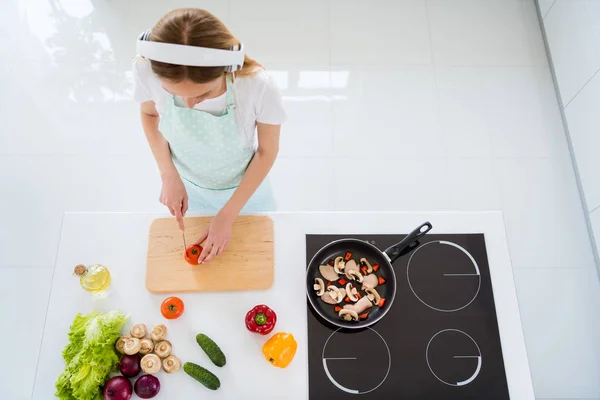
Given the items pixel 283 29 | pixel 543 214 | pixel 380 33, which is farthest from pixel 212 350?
pixel 380 33

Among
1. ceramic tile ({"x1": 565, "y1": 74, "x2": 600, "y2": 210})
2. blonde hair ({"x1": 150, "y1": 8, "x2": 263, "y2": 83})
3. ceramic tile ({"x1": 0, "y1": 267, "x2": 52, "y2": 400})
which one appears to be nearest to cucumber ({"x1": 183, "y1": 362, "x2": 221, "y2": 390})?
blonde hair ({"x1": 150, "y1": 8, "x2": 263, "y2": 83})

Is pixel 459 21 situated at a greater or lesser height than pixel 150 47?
greater

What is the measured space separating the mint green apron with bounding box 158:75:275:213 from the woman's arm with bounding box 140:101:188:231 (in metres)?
0.04

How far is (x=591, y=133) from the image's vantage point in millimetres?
1991

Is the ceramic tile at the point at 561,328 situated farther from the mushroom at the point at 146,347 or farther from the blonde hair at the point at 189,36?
the blonde hair at the point at 189,36

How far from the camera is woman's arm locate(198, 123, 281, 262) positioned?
113 centimetres

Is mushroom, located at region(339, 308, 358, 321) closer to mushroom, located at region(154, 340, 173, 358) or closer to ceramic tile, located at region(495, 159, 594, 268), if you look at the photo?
mushroom, located at region(154, 340, 173, 358)

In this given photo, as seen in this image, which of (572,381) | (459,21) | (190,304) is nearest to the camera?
(190,304)

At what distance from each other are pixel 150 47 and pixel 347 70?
1.60 meters

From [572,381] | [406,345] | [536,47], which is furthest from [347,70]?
[572,381]

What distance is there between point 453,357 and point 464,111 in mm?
1464

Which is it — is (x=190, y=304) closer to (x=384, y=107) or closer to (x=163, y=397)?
(x=163, y=397)

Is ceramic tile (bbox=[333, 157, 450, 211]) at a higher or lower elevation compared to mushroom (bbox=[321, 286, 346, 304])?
higher

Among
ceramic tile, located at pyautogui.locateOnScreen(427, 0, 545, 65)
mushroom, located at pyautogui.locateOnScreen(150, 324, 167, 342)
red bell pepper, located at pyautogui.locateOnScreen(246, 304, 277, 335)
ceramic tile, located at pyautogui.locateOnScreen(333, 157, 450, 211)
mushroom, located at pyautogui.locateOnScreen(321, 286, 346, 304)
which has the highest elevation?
ceramic tile, located at pyautogui.locateOnScreen(427, 0, 545, 65)
